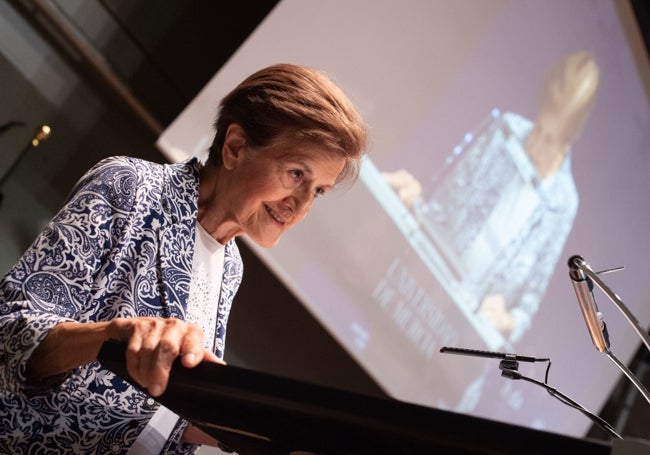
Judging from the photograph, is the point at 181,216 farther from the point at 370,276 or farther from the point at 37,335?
the point at 370,276

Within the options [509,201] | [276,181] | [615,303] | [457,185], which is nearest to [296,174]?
[276,181]

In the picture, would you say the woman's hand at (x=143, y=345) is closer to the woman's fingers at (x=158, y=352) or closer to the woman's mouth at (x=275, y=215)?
the woman's fingers at (x=158, y=352)

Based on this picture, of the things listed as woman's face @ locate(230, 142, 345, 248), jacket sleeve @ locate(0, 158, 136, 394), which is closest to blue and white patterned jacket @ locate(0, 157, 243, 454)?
jacket sleeve @ locate(0, 158, 136, 394)

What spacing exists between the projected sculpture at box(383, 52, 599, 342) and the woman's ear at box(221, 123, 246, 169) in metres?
2.07

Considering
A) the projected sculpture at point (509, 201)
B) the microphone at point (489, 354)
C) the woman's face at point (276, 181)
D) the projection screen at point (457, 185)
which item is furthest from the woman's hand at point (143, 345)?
the projected sculpture at point (509, 201)

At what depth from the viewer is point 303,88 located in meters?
1.54

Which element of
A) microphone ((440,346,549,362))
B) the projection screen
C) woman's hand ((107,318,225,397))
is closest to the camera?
woman's hand ((107,318,225,397))

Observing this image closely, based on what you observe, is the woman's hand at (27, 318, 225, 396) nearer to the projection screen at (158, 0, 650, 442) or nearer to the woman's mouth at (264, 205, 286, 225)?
the woman's mouth at (264, 205, 286, 225)

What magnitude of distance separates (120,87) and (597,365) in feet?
12.0

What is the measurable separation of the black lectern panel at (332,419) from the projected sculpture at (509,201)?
9.00ft

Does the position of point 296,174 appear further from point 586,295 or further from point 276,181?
point 586,295

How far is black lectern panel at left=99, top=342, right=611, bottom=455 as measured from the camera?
75 cm

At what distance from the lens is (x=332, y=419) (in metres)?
0.82

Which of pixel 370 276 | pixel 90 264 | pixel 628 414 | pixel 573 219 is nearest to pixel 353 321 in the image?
pixel 370 276
